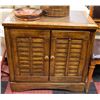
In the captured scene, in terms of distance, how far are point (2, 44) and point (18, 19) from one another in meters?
0.64

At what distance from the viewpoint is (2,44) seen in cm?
183

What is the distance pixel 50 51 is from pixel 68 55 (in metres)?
0.15

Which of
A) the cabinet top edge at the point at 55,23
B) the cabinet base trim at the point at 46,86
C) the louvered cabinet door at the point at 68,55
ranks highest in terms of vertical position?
the cabinet top edge at the point at 55,23

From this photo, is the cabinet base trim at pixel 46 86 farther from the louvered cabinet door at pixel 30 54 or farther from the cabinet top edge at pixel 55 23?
the cabinet top edge at pixel 55 23

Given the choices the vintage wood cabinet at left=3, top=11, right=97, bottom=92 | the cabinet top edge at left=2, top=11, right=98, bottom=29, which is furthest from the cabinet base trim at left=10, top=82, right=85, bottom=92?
the cabinet top edge at left=2, top=11, right=98, bottom=29

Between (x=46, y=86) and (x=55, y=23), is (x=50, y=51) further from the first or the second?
(x=46, y=86)

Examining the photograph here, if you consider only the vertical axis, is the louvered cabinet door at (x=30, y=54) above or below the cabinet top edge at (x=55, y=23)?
below

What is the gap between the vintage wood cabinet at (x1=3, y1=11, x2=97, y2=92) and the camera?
124cm

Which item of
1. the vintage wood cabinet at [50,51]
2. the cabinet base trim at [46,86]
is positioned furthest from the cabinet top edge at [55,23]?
the cabinet base trim at [46,86]

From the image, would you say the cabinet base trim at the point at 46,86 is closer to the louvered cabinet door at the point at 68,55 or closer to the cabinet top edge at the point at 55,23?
the louvered cabinet door at the point at 68,55

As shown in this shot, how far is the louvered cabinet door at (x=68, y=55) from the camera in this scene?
4.16 ft

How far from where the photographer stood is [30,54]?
1.34 meters

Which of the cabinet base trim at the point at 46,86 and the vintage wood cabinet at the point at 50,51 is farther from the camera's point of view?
the cabinet base trim at the point at 46,86

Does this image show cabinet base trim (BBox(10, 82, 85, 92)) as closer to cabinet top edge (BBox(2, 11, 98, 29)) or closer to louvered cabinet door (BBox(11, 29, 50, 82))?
louvered cabinet door (BBox(11, 29, 50, 82))
